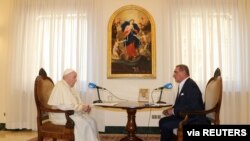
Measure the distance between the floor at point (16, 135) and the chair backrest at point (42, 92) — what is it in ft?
5.13

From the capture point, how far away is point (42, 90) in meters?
3.86

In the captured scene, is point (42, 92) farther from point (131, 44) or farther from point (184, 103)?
point (131, 44)

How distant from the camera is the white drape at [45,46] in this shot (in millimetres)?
5727

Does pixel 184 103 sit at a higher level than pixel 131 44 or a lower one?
lower

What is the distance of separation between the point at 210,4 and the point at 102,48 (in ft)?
7.79

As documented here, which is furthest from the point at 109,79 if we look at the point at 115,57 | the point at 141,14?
the point at 141,14

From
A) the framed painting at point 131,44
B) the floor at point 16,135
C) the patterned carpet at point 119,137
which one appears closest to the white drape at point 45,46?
the floor at point 16,135

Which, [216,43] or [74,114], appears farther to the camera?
[216,43]

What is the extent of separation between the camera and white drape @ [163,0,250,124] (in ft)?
18.0

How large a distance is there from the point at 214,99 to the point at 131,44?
8.16 ft

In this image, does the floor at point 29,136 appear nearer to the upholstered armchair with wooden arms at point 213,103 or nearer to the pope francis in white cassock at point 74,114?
the pope francis in white cassock at point 74,114

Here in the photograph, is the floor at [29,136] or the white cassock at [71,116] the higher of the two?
the white cassock at [71,116]

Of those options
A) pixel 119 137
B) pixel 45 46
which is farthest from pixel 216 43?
pixel 45 46

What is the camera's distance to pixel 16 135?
214 inches
